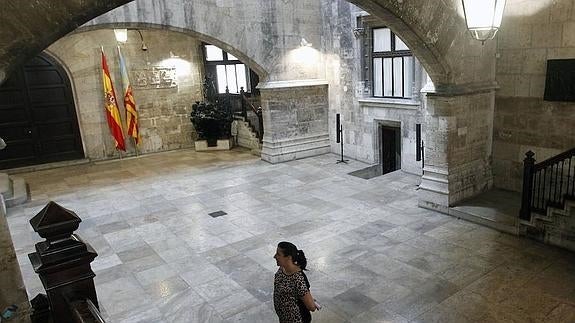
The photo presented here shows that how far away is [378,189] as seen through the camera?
24.7 ft

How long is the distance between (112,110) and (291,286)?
9.18 m

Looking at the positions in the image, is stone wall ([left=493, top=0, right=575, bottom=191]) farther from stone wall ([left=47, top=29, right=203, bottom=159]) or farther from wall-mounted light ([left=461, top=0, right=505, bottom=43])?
stone wall ([left=47, top=29, right=203, bottom=159])

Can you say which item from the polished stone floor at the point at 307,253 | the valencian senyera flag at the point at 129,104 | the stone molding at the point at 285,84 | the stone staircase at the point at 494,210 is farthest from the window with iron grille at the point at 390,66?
the valencian senyera flag at the point at 129,104

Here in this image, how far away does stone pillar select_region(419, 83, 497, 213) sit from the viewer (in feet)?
19.9

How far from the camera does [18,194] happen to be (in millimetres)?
7742

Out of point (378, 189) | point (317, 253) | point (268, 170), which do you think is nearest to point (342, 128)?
point (268, 170)

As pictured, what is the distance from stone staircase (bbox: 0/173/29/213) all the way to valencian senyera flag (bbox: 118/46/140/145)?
3078 mm

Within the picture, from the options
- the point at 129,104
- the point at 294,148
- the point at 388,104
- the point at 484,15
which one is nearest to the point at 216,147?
the point at 129,104

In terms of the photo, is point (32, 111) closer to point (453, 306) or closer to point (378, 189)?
point (378, 189)

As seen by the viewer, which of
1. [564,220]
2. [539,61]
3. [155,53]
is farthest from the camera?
[155,53]

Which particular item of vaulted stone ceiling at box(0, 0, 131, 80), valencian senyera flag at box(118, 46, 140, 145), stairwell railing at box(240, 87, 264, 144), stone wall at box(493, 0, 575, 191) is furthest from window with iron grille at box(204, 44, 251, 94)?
vaulted stone ceiling at box(0, 0, 131, 80)

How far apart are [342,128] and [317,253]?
17.6 feet

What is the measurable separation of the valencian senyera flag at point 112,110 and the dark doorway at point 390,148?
661cm

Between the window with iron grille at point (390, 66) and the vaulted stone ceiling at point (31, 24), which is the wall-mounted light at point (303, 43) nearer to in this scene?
the window with iron grille at point (390, 66)
